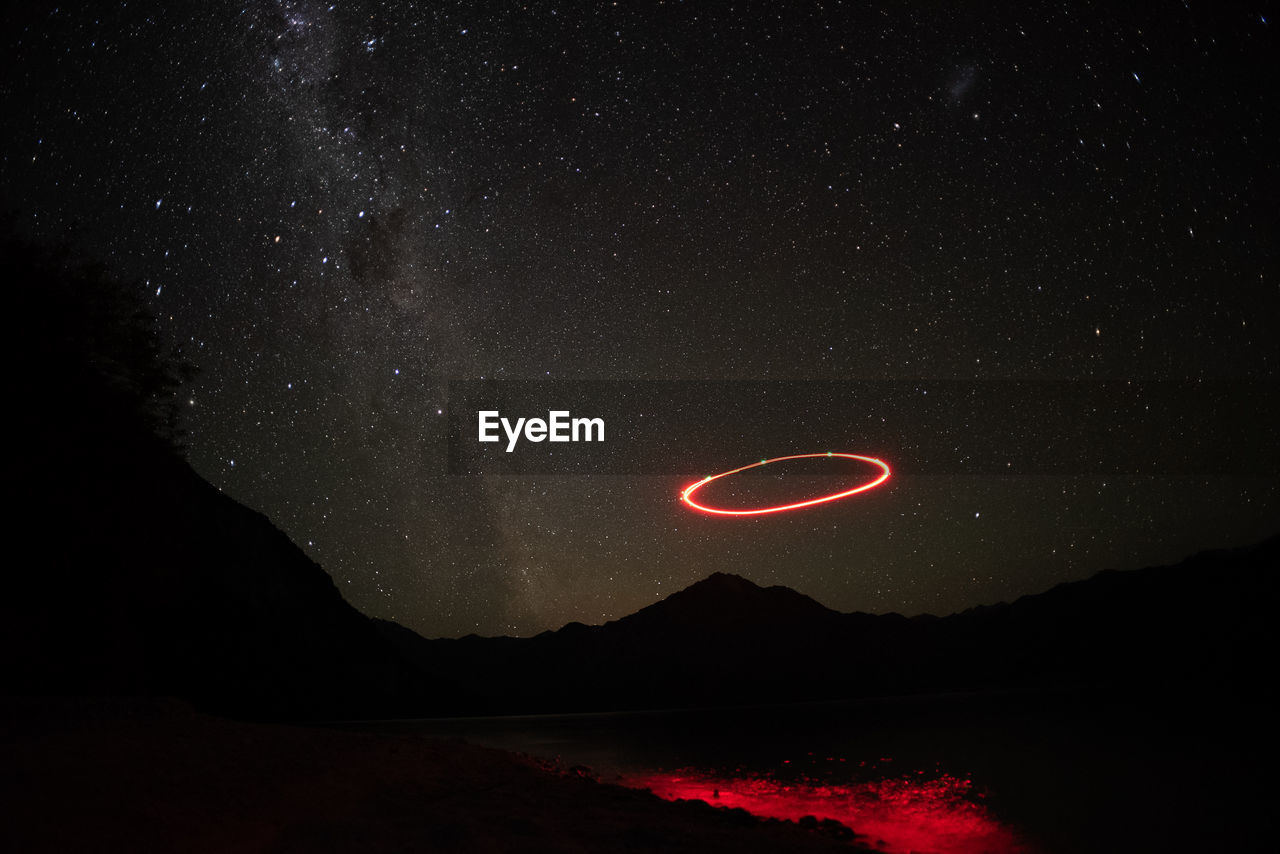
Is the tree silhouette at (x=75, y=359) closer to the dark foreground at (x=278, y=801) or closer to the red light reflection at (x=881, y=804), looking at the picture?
the dark foreground at (x=278, y=801)

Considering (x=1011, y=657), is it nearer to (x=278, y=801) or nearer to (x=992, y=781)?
(x=992, y=781)

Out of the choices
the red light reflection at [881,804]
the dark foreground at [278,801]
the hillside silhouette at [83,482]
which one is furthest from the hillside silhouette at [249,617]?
the red light reflection at [881,804]

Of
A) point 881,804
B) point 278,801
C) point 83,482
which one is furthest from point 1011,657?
point 278,801

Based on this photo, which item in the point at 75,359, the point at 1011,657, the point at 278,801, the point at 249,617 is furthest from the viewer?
the point at 1011,657

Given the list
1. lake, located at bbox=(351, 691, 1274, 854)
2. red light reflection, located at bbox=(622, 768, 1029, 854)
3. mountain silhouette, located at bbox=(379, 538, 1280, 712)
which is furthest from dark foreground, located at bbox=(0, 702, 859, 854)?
mountain silhouette, located at bbox=(379, 538, 1280, 712)

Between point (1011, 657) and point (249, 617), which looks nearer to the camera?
point (249, 617)

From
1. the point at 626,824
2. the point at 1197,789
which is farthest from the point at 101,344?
the point at 1197,789

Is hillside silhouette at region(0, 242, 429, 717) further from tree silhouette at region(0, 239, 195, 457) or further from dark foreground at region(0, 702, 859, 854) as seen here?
dark foreground at region(0, 702, 859, 854)

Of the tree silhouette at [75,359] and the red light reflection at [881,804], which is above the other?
the tree silhouette at [75,359]
